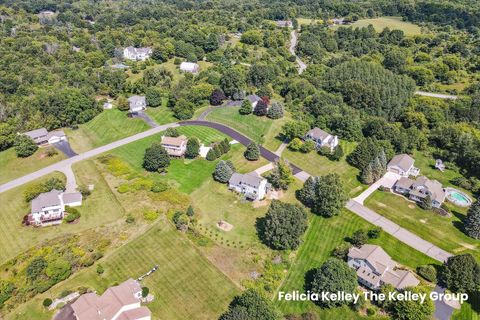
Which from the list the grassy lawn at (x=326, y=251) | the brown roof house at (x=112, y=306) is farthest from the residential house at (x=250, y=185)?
the brown roof house at (x=112, y=306)

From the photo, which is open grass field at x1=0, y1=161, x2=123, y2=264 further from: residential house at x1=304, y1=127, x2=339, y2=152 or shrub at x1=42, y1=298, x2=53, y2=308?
residential house at x1=304, y1=127, x2=339, y2=152

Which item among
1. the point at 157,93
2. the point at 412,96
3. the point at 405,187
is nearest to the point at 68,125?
the point at 157,93

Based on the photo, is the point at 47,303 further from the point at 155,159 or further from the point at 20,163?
the point at 20,163

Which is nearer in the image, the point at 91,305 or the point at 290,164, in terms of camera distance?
the point at 91,305

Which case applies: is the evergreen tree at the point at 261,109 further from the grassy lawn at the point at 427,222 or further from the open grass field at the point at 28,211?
the open grass field at the point at 28,211

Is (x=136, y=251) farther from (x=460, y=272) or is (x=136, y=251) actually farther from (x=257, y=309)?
(x=460, y=272)

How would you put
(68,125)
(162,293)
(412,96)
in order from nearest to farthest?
(162,293) < (68,125) < (412,96)

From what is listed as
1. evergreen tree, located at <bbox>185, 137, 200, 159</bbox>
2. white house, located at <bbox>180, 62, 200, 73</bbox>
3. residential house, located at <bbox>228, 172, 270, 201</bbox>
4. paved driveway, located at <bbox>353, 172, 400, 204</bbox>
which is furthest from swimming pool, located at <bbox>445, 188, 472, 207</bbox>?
white house, located at <bbox>180, 62, 200, 73</bbox>
